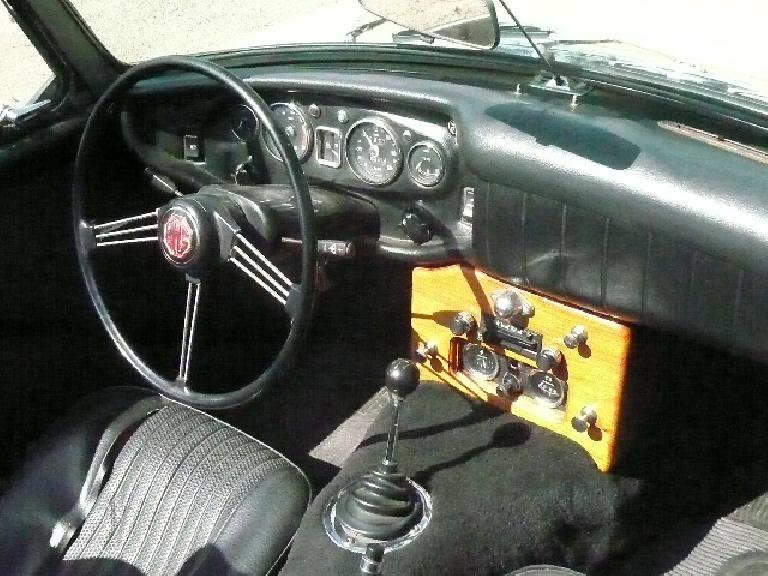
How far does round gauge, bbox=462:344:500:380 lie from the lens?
221cm

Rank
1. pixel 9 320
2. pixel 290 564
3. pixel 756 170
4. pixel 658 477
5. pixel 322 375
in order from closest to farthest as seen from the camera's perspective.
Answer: pixel 756 170 → pixel 290 564 → pixel 658 477 → pixel 9 320 → pixel 322 375

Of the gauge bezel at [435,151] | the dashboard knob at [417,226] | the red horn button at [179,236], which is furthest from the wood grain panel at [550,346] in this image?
the red horn button at [179,236]

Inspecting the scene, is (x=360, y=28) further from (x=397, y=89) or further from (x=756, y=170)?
(x=756, y=170)

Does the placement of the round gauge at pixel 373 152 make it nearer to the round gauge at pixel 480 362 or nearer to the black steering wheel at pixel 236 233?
the black steering wheel at pixel 236 233

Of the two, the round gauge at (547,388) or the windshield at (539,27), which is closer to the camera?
the windshield at (539,27)

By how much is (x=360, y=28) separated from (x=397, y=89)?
40 centimetres

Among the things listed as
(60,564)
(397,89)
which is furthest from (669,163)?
(60,564)

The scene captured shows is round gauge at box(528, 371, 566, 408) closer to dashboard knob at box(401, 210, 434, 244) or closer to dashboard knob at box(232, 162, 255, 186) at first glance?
dashboard knob at box(401, 210, 434, 244)

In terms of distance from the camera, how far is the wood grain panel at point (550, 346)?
78.2 inches

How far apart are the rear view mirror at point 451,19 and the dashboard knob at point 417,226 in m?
0.40

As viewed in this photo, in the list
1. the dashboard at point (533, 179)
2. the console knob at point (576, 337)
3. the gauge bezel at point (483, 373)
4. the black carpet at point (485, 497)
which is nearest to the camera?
the dashboard at point (533, 179)

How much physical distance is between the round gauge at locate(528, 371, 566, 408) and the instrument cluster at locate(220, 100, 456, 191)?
47 cm

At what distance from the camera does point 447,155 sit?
1990mm

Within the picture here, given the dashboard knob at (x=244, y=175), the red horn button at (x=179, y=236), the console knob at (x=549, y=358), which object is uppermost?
the red horn button at (x=179, y=236)
